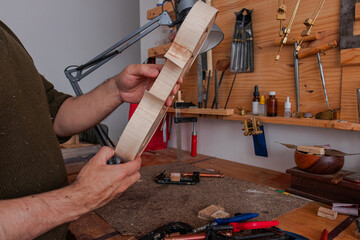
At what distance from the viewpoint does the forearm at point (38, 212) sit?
0.44m

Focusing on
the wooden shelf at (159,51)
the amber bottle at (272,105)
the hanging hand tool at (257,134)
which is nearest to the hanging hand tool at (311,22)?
the amber bottle at (272,105)

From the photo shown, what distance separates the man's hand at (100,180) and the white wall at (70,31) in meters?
2.44

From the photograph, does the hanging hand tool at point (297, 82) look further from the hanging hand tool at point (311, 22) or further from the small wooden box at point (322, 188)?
the small wooden box at point (322, 188)

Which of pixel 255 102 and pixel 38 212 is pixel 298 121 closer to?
pixel 255 102

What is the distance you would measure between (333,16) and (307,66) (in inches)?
9.3

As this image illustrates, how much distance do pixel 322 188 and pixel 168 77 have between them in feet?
2.64

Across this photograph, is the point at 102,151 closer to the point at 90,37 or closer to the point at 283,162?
the point at 283,162

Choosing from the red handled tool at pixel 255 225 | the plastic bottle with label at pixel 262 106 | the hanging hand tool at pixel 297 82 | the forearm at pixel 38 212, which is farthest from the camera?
the plastic bottle with label at pixel 262 106

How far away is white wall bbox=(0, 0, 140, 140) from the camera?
2.48 metres

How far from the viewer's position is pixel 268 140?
4.79 feet

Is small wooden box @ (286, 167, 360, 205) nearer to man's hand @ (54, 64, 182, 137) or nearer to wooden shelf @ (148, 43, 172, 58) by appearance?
man's hand @ (54, 64, 182, 137)

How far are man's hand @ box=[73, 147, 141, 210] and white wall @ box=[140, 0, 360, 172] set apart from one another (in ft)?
3.44

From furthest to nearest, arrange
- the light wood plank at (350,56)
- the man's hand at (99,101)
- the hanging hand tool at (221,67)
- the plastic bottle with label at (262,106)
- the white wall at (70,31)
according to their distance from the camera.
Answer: the white wall at (70,31)
the hanging hand tool at (221,67)
the plastic bottle with label at (262,106)
the light wood plank at (350,56)
the man's hand at (99,101)

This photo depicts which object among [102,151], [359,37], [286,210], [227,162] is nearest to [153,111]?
[102,151]
